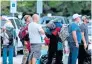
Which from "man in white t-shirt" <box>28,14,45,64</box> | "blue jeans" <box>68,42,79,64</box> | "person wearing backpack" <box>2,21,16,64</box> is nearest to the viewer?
"man in white t-shirt" <box>28,14,45,64</box>

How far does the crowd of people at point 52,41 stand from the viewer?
895cm

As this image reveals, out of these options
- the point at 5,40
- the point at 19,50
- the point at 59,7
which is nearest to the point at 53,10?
the point at 59,7

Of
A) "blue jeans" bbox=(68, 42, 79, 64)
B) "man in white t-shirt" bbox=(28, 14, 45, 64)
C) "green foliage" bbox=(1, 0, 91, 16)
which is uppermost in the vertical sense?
"green foliage" bbox=(1, 0, 91, 16)

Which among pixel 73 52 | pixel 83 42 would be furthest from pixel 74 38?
pixel 83 42

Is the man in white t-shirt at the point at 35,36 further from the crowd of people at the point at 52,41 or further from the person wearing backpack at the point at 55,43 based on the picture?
the person wearing backpack at the point at 55,43

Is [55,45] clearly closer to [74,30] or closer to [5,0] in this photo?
[74,30]

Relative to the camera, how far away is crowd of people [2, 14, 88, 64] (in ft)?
29.4

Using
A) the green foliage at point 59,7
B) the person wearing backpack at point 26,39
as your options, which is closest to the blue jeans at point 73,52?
the person wearing backpack at point 26,39

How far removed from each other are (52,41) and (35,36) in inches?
38.0

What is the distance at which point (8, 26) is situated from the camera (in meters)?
10.1

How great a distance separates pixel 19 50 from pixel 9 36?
4.97 meters

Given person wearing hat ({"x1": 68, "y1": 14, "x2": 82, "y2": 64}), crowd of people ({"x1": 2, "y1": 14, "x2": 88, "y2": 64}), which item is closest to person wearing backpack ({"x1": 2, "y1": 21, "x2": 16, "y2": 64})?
crowd of people ({"x1": 2, "y1": 14, "x2": 88, "y2": 64})

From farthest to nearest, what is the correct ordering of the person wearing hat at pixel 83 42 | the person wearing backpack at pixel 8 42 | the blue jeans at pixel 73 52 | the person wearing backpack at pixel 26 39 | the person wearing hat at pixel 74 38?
1. the person wearing backpack at pixel 8 42
2. the person wearing hat at pixel 83 42
3. the person wearing backpack at pixel 26 39
4. the blue jeans at pixel 73 52
5. the person wearing hat at pixel 74 38

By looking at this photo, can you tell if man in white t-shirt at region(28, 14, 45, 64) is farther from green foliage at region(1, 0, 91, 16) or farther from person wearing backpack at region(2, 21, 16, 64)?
green foliage at region(1, 0, 91, 16)
